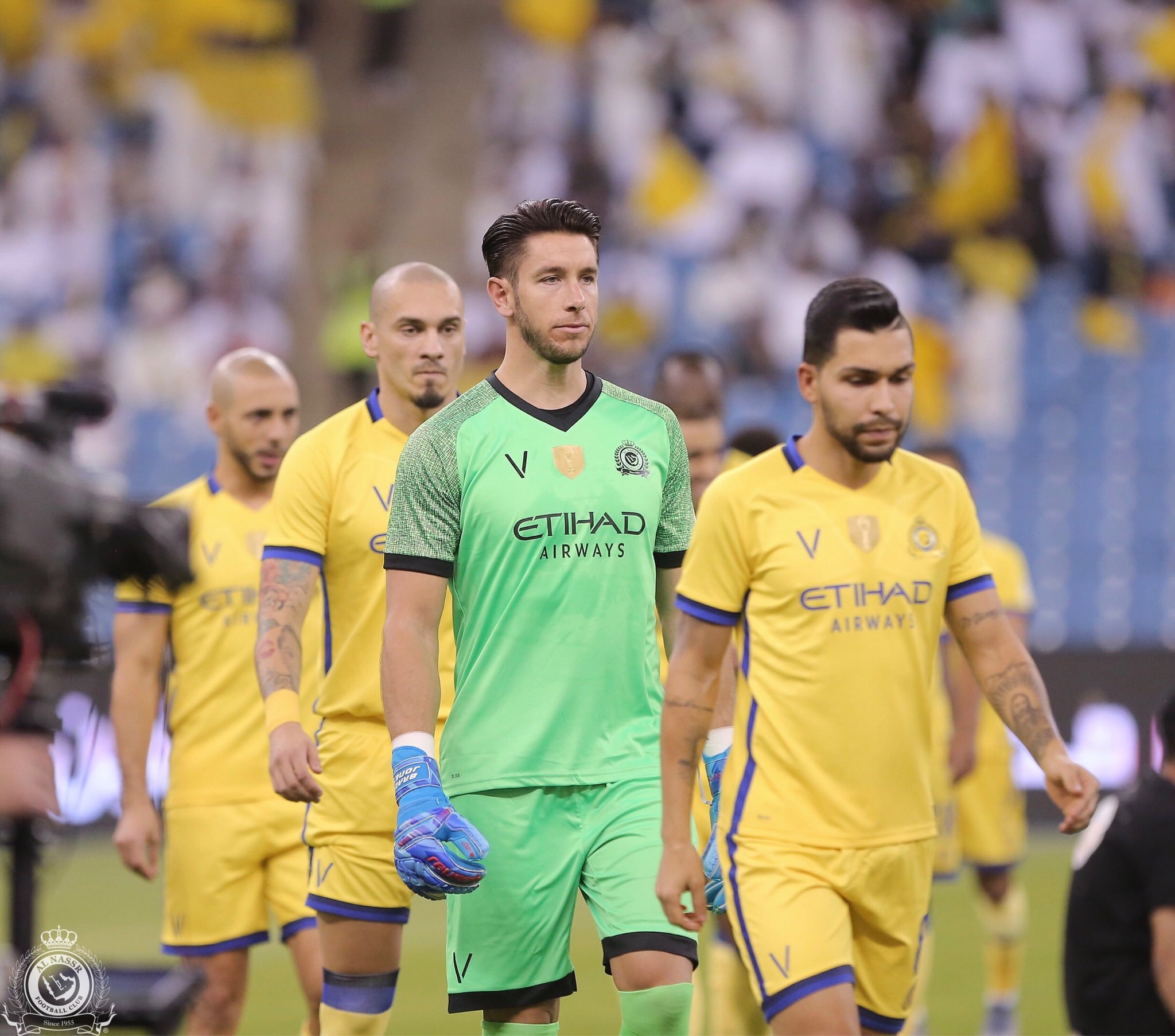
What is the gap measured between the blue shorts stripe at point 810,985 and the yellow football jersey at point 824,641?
32 centimetres

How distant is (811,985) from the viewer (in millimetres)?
4742

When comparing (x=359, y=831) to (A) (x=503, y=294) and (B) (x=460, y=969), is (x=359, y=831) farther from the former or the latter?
(A) (x=503, y=294)

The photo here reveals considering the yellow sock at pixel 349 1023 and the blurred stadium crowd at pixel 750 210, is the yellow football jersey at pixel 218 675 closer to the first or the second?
the yellow sock at pixel 349 1023

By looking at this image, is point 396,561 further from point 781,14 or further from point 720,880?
point 781,14

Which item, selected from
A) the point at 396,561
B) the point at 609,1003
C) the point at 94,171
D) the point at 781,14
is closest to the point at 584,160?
the point at 781,14

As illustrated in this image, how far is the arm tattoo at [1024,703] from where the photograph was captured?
16.3 feet

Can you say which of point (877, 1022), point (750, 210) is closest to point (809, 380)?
point (877, 1022)

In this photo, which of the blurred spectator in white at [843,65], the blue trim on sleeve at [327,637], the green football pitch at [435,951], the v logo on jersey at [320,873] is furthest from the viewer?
the blurred spectator in white at [843,65]

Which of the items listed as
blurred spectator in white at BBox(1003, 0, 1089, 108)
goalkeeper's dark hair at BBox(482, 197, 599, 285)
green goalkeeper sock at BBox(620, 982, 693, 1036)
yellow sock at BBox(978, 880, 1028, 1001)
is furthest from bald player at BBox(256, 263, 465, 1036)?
blurred spectator in white at BBox(1003, 0, 1089, 108)

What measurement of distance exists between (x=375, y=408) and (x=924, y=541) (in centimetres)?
202

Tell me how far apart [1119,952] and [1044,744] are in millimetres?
785

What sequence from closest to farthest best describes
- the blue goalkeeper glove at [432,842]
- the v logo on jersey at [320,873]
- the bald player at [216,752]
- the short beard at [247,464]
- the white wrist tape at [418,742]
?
the blue goalkeeper glove at [432,842] < the white wrist tape at [418,742] < the v logo on jersey at [320,873] < the bald player at [216,752] < the short beard at [247,464]

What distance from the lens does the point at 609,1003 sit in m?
9.00

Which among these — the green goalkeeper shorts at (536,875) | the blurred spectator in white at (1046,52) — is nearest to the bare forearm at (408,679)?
the green goalkeeper shorts at (536,875)
